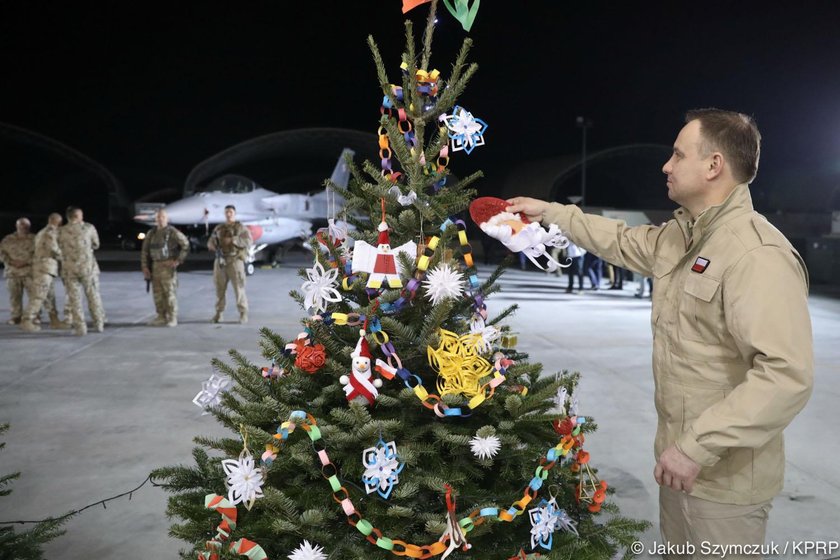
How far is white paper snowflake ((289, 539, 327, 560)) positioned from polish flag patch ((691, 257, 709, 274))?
162 centimetres

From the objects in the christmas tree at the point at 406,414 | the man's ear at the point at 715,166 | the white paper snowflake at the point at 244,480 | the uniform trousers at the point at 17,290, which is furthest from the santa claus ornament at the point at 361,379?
the uniform trousers at the point at 17,290

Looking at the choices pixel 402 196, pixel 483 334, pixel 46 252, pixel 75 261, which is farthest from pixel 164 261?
pixel 483 334

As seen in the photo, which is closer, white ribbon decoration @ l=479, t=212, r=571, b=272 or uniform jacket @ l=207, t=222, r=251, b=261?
white ribbon decoration @ l=479, t=212, r=571, b=272

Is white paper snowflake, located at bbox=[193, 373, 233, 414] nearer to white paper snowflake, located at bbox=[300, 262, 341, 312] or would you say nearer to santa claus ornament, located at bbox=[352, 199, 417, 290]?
white paper snowflake, located at bbox=[300, 262, 341, 312]

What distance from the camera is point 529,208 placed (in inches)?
95.8

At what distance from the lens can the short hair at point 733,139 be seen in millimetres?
1996

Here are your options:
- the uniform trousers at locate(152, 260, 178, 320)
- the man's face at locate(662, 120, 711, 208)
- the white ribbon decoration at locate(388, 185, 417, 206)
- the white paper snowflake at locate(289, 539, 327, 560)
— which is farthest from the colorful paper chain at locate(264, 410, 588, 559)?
the uniform trousers at locate(152, 260, 178, 320)

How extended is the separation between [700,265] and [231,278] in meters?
10.0

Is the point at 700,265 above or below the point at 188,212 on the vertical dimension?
below

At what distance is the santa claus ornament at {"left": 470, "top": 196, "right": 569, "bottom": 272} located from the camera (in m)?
2.30

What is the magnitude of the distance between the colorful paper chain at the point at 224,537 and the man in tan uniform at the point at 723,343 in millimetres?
1404

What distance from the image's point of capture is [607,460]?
4.88 metres

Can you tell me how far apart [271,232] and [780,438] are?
68.3ft

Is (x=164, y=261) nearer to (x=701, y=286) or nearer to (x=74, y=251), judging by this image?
(x=74, y=251)
